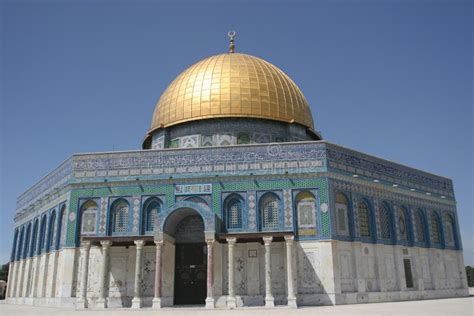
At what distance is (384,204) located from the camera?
22734 millimetres

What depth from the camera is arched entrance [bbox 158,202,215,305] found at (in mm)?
19717

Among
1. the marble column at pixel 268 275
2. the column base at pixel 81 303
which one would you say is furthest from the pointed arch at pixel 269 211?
the column base at pixel 81 303

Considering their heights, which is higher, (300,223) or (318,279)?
(300,223)

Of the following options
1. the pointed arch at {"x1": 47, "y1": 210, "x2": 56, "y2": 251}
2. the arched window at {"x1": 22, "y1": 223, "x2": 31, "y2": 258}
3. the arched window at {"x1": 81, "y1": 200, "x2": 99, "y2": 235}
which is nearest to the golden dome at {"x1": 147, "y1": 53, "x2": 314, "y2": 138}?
the arched window at {"x1": 81, "y1": 200, "x2": 99, "y2": 235}

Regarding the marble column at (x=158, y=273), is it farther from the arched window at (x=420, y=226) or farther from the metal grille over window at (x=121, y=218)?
the arched window at (x=420, y=226)

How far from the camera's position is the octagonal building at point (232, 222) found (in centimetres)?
1897

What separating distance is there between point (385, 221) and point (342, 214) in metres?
3.50

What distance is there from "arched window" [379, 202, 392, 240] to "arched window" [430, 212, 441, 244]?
4.16 metres

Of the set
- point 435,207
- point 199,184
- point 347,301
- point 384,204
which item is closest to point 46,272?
point 199,184

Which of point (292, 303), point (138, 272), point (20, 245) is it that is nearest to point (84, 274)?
point (138, 272)

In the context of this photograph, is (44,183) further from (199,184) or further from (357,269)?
(357,269)

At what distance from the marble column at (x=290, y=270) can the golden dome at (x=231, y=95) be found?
25.8 feet

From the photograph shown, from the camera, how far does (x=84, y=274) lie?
19.0 metres

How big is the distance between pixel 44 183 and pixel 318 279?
16.1m
